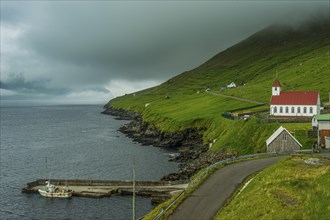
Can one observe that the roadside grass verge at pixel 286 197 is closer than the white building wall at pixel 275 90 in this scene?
Yes

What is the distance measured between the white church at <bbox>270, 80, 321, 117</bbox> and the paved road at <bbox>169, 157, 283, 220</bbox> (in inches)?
1986

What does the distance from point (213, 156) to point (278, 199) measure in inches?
2480

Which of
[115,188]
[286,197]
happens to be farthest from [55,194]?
[286,197]

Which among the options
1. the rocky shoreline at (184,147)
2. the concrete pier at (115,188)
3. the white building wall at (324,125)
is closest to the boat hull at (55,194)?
the concrete pier at (115,188)

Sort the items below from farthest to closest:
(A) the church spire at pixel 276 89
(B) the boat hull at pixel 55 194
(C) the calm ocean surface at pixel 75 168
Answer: (A) the church spire at pixel 276 89, (B) the boat hull at pixel 55 194, (C) the calm ocean surface at pixel 75 168

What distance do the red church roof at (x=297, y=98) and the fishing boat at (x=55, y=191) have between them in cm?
6321

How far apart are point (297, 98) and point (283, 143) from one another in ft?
128

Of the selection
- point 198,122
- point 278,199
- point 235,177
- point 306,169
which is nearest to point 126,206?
point 235,177

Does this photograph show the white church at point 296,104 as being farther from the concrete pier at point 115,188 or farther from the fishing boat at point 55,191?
the fishing boat at point 55,191

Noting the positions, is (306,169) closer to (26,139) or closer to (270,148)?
(270,148)

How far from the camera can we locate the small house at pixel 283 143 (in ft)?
264

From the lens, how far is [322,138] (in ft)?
267

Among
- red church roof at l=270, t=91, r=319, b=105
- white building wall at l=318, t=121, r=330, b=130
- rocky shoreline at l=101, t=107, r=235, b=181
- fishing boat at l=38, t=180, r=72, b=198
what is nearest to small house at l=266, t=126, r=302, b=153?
white building wall at l=318, t=121, r=330, b=130

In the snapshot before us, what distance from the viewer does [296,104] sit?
114938 mm
